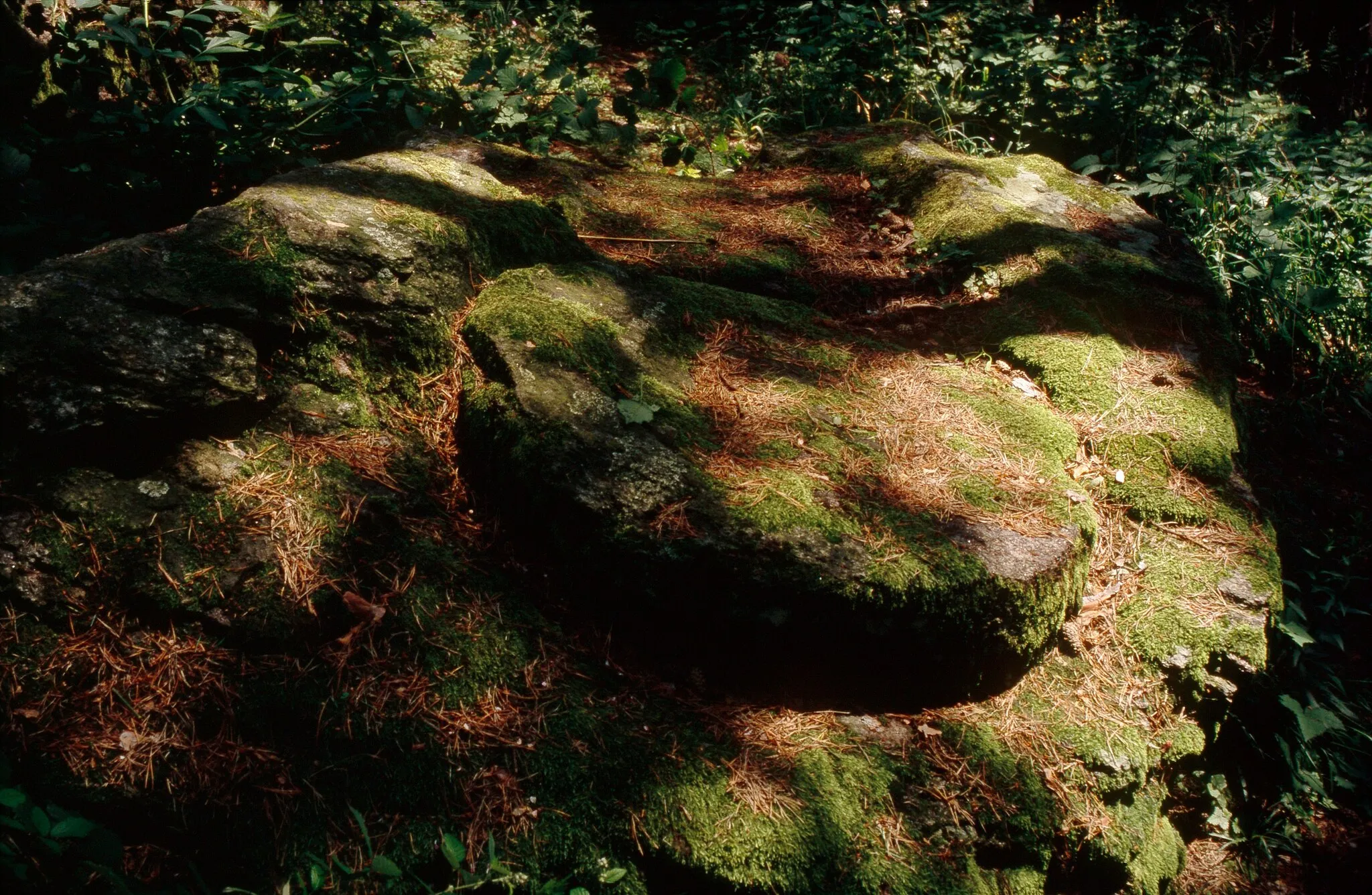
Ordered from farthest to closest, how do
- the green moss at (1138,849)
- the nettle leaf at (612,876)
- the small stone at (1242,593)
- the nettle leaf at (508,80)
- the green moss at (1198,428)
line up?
the nettle leaf at (508,80), the green moss at (1198,428), the small stone at (1242,593), the green moss at (1138,849), the nettle leaf at (612,876)

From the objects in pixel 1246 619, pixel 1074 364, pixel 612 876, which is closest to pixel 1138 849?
pixel 1246 619

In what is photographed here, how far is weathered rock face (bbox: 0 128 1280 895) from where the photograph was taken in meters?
1.94

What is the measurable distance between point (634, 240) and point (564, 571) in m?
2.10

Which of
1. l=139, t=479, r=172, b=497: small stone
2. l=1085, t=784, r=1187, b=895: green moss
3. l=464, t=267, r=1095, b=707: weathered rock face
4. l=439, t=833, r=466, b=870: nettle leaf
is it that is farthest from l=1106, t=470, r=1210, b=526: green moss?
l=139, t=479, r=172, b=497: small stone

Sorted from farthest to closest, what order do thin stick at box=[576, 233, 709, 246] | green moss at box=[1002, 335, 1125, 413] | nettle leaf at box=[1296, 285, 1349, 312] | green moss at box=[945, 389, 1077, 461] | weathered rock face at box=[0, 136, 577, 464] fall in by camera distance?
nettle leaf at box=[1296, 285, 1349, 312] < thin stick at box=[576, 233, 709, 246] < green moss at box=[1002, 335, 1125, 413] < green moss at box=[945, 389, 1077, 461] < weathered rock face at box=[0, 136, 577, 464]

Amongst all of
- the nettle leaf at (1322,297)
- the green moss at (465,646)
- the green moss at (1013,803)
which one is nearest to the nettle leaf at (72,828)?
the green moss at (465,646)

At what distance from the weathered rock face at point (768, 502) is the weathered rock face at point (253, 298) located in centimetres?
27

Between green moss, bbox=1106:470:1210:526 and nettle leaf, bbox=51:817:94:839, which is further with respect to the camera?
green moss, bbox=1106:470:1210:526

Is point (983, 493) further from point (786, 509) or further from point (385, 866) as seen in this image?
point (385, 866)

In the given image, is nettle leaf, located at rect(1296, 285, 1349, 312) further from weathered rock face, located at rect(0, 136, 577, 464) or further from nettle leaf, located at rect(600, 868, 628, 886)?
nettle leaf, located at rect(600, 868, 628, 886)

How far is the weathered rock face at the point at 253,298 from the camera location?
207cm

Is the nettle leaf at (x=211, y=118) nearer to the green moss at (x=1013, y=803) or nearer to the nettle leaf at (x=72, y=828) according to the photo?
the nettle leaf at (x=72, y=828)

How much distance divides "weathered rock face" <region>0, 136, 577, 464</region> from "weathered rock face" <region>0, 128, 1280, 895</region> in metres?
0.01

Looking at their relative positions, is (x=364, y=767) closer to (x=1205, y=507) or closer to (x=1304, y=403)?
(x=1205, y=507)
